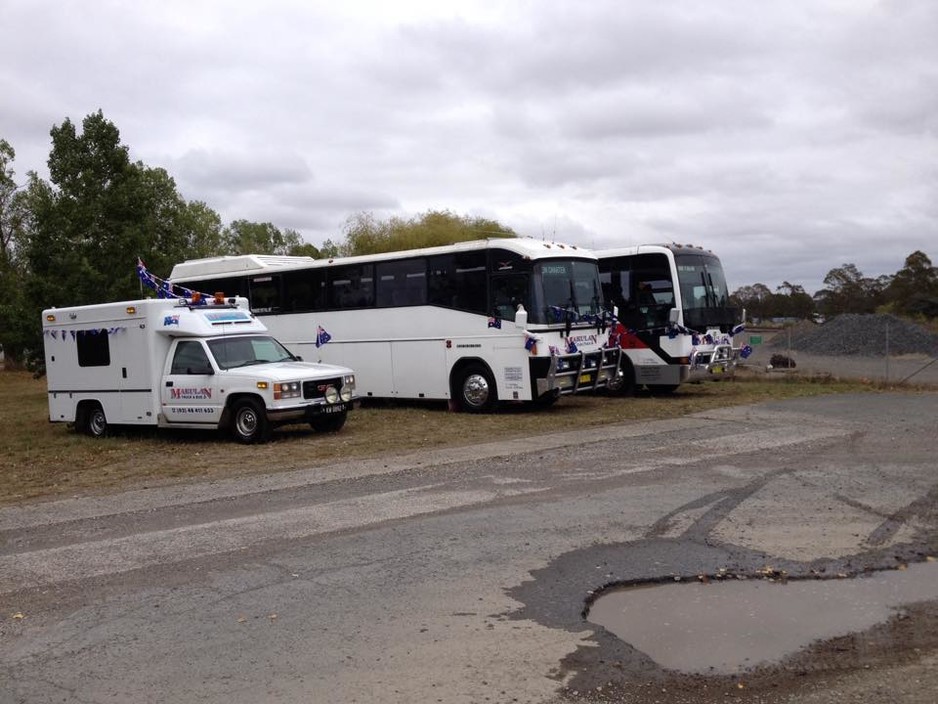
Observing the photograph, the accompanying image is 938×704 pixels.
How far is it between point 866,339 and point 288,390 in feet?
111

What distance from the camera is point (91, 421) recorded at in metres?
17.5

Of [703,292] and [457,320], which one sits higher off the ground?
[703,292]

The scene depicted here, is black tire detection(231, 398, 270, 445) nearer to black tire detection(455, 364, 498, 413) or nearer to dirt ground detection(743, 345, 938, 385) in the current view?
black tire detection(455, 364, 498, 413)

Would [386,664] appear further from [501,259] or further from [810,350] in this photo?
[810,350]

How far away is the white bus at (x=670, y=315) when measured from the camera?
2012cm

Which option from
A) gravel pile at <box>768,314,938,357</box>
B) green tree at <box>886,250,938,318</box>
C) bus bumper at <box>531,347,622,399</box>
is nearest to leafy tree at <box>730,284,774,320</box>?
green tree at <box>886,250,938,318</box>

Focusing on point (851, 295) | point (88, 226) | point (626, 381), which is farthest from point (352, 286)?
point (851, 295)

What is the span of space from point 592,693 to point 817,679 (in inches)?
46.5

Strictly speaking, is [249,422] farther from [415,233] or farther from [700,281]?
[415,233]

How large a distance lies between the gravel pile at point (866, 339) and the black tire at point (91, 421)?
33.1 metres

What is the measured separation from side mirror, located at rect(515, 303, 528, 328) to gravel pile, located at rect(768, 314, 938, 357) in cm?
2768

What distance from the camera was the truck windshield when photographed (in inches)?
621

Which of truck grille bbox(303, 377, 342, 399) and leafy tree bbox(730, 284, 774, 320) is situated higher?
leafy tree bbox(730, 284, 774, 320)

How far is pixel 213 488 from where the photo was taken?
35.7 ft
